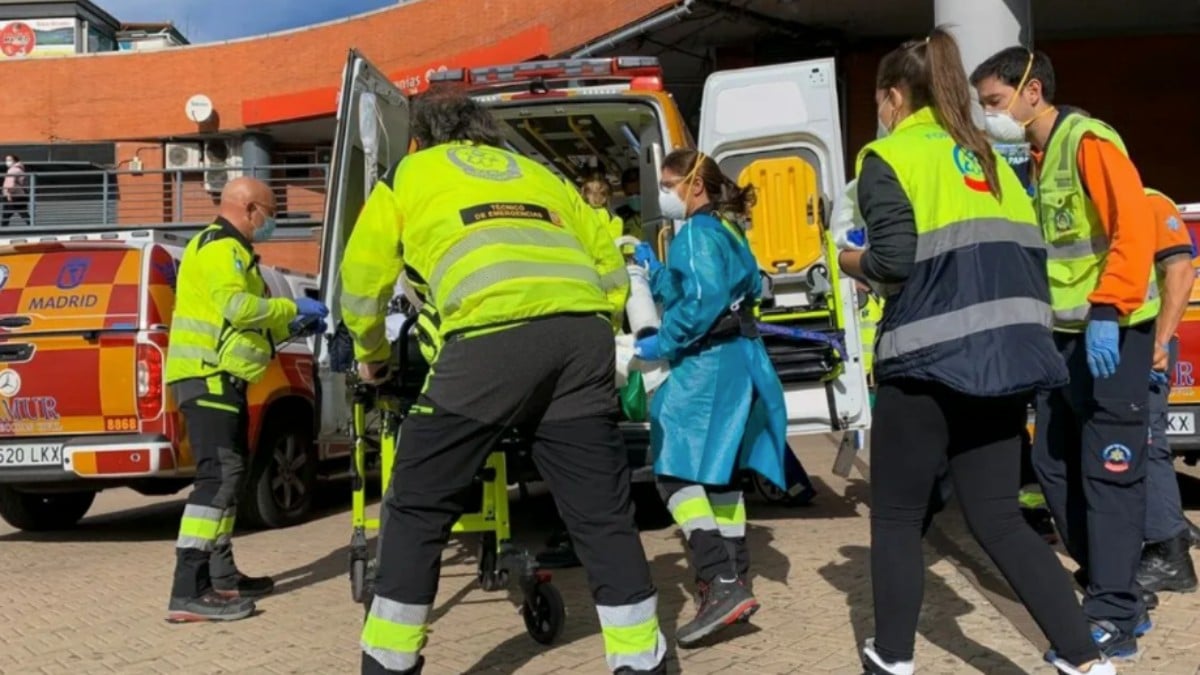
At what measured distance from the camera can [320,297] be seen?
5676 mm

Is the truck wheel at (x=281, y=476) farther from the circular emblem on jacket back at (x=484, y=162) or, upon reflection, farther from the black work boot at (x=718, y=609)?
the circular emblem on jacket back at (x=484, y=162)

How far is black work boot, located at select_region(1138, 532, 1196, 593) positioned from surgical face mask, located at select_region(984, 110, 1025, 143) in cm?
180

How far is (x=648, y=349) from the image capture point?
4.27 m

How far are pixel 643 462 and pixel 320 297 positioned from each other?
192 cm

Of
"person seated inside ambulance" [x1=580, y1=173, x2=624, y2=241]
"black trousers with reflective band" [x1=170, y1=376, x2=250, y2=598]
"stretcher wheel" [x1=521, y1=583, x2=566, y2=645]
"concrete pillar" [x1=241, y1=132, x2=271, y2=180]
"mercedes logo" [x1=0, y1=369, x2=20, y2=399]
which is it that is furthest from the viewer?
"concrete pillar" [x1=241, y1=132, x2=271, y2=180]

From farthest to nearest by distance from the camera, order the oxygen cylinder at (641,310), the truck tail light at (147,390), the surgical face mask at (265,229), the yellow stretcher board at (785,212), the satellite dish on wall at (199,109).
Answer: the satellite dish on wall at (199,109), the yellow stretcher board at (785,212), the truck tail light at (147,390), the surgical face mask at (265,229), the oxygen cylinder at (641,310)

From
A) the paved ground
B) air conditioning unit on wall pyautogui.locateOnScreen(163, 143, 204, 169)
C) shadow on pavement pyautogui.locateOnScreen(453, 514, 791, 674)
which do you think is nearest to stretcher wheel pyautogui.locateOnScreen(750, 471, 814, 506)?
the paved ground

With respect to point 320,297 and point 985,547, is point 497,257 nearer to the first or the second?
point 985,547

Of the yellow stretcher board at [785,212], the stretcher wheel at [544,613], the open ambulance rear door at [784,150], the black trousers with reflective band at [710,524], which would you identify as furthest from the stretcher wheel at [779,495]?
the stretcher wheel at [544,613]

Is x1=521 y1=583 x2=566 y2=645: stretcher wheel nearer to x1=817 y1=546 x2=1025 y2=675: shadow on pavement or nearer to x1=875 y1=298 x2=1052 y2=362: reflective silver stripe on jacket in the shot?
x1=817 y1=546 x2=1025 y2=675: shadow on pavement

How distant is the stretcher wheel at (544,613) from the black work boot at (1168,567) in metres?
2.36

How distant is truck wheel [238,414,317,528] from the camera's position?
23.0 ft

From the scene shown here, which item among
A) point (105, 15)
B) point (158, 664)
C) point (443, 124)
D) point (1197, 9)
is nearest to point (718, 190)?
point (443, 124)

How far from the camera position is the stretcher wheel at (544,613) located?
3.98m
